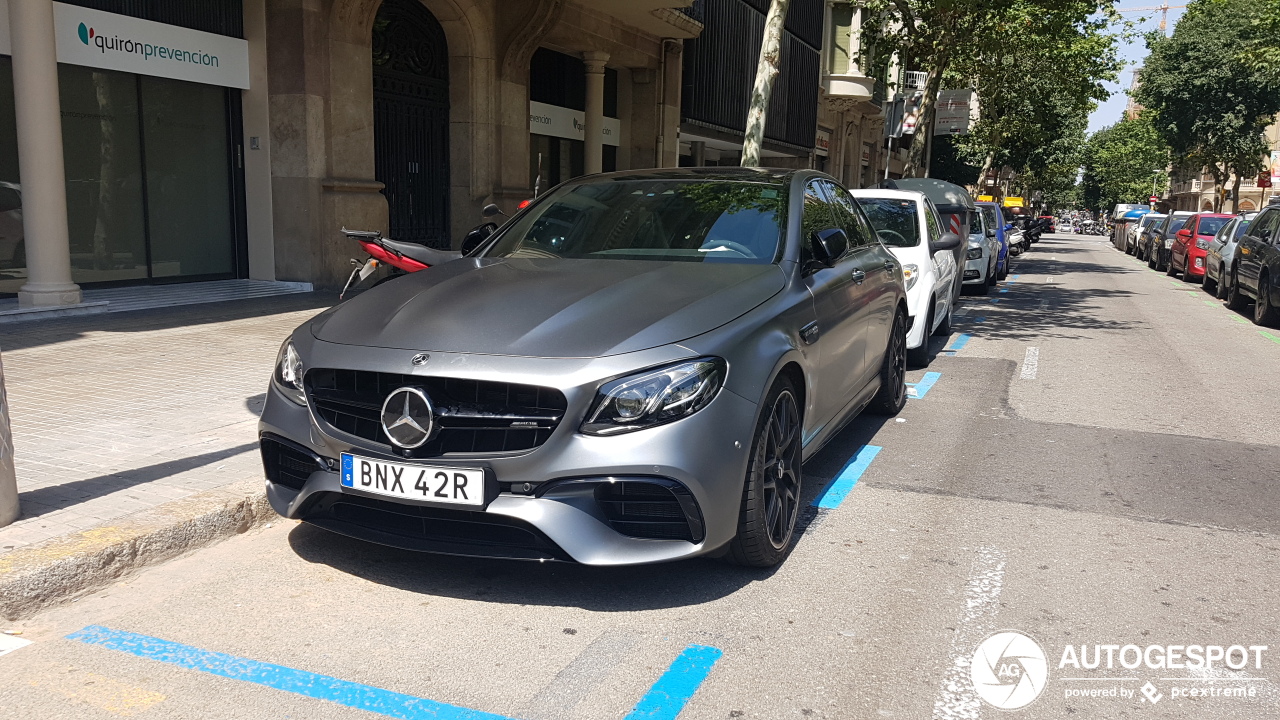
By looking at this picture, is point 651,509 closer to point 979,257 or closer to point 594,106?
point 979,257

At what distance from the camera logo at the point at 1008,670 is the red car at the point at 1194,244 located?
2220 cm

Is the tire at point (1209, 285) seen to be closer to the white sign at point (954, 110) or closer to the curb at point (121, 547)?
the white sign at point (954, 110)

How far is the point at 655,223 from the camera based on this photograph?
201 inches

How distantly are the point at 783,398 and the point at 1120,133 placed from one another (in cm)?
11714

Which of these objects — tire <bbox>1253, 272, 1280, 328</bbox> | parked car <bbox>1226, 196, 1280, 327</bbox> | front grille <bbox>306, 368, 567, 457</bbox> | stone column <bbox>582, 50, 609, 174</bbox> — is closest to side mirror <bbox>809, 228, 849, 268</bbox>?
front grille <bbox>306, 368, 567, 457</bbox>

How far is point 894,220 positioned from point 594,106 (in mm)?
10686

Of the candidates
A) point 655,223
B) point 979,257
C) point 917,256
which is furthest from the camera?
point 979,257

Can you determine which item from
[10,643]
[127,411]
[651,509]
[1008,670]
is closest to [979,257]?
[127,411]

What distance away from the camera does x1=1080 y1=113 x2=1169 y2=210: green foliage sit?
102 meters

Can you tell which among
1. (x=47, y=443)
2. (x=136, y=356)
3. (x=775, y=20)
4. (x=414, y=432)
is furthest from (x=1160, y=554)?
(x=775, y=20)

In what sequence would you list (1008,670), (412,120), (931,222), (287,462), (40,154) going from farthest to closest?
(412,120) → (931,222) → (40,154) → (287,462) → (1008,670)

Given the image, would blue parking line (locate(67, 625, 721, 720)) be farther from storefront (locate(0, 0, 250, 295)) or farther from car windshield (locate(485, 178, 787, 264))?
storefront (locate(0, 0, 250, 295))

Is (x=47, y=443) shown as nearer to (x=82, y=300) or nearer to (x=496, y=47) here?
(x=82, y=300)

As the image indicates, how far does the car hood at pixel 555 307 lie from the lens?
3662 mm
